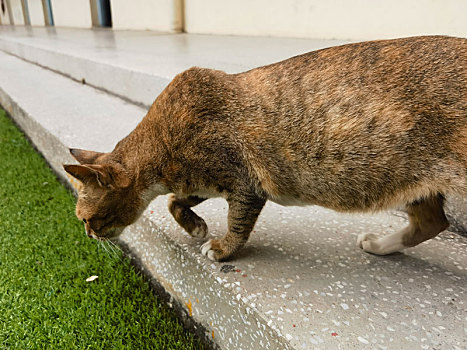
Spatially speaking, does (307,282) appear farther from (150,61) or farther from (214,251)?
(150,61)

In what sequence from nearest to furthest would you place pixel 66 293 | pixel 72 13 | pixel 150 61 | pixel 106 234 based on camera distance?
pixel 106 234
pixel 66 293
pixel 150 61
pixel 72 13

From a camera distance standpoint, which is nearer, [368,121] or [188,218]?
[368,121]

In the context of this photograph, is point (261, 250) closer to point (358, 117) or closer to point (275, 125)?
point (275, 125)

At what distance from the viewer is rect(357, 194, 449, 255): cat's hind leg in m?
1.62

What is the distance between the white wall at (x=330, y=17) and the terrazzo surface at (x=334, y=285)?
265 cm

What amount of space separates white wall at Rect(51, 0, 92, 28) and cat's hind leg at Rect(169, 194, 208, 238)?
11.4 meters

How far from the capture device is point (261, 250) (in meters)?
1.81

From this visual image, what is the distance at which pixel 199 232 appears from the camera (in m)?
1.90

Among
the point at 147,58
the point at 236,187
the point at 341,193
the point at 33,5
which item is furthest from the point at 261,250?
the point at 33,5

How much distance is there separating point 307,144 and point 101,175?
0.79m

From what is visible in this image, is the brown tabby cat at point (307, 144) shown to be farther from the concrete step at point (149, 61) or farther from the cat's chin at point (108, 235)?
the concrete step at point (149, 61)

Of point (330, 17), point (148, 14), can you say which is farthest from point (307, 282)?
point (148, 14)

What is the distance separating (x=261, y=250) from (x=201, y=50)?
12.2 feet

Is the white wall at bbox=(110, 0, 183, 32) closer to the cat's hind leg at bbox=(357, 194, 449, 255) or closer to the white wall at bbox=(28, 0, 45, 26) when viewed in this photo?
the cat's hind leg at bbox=(357, 194, 449, 255)
